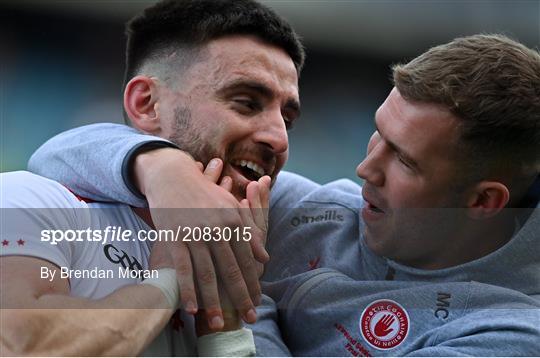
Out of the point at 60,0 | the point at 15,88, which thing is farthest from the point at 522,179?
the point at 15,88

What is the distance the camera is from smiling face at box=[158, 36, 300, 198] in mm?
1085

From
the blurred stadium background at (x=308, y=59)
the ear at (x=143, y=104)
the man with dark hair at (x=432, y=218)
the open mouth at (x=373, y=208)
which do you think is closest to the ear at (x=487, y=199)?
the man with dark hair at (x=432, y=218)

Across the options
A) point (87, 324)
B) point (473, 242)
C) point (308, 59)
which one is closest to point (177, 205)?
point (87, 324)

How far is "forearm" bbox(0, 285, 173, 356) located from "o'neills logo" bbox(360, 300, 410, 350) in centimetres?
31

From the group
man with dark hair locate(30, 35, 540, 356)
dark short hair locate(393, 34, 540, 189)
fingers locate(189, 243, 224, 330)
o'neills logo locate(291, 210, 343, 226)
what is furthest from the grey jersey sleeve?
dark short hair locate(393, 34, 540, 189)

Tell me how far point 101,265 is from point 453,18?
102 cm

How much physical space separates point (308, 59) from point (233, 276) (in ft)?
2.15

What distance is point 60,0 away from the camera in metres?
1.34

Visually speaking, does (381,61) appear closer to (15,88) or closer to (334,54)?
(334,54)

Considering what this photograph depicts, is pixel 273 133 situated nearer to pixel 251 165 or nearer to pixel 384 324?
pixel 251 165

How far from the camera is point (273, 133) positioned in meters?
1.09

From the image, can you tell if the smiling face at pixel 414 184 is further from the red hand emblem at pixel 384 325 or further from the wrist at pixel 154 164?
the wrist at pixel 154 164

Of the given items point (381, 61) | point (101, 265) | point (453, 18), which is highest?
point (453, 18)

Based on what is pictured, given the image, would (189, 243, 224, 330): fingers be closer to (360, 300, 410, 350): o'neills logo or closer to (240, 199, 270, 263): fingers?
(240, 199, 270, 263): fingers
